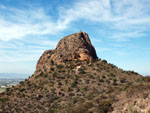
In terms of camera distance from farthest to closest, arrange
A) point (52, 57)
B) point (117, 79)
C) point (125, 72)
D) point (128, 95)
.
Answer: point (52, 57), point (125, 72), point (117, 79), point (128, 95)

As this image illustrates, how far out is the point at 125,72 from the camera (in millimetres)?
42719

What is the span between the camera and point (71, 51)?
48.5m

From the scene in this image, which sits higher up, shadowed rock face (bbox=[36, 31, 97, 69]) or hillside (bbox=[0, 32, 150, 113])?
shadowed rock face (bbox=[36, 31, 97, 69])

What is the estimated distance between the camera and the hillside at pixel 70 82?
2889cm

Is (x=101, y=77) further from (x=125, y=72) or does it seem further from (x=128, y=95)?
(x=128, y=95)

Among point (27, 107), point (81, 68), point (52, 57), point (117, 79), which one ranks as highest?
point (52, 57)

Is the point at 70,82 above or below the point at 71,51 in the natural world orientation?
below

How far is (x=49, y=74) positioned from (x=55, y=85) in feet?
20.6

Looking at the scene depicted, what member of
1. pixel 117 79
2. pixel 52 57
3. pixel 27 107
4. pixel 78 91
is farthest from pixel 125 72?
pixel 27 107

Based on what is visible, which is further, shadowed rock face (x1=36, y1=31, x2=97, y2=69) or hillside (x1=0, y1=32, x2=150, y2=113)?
shadowed rock face (x1=36, y1=31, x2=97, y2=69)

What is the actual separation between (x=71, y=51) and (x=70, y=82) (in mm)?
12682

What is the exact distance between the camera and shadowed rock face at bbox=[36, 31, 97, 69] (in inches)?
1869

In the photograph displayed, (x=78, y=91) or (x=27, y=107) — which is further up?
(x=78, y=91)

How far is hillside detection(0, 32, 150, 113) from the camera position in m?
28.9
